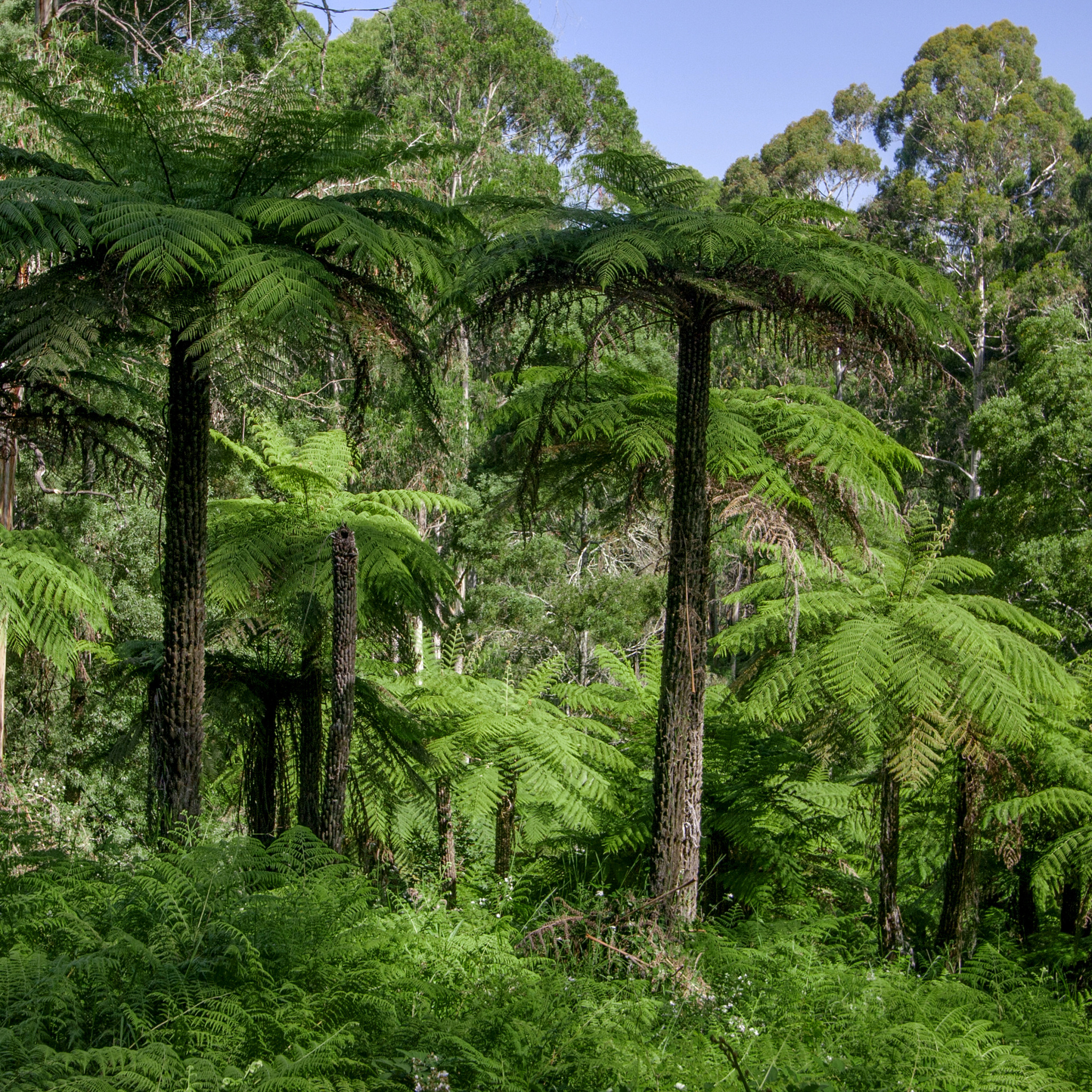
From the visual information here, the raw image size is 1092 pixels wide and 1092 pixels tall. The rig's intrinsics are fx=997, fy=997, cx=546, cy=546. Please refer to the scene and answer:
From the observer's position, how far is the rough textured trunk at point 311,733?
4.70 metres

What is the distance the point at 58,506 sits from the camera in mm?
13227

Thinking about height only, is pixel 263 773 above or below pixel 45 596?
below

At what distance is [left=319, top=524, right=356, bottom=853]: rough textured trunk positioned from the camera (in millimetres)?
3887

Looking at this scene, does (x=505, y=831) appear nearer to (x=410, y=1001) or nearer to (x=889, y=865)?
(x=889, y=865)

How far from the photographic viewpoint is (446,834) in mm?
6809

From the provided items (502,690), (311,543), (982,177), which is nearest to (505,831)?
(502,690)

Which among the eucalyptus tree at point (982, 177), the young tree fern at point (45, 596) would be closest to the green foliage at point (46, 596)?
the young tree fern at point (45, 596)

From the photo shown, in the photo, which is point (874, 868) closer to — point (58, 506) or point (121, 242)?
point (121, 242)

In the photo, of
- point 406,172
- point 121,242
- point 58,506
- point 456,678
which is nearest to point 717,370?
point 406,172

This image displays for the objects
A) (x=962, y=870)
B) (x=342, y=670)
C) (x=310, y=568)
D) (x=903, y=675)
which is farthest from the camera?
(x=962, y=870)

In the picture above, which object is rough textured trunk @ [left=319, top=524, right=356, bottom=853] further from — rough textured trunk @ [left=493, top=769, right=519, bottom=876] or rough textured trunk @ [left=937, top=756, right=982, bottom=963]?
rough textured trunk @ [left=937, top=756, right=982, bottom=963]

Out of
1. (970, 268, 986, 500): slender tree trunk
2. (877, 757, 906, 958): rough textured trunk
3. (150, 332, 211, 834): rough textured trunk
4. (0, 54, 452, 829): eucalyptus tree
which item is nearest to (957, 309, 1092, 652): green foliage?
(877, 757, 906, 958): rough textured trunk

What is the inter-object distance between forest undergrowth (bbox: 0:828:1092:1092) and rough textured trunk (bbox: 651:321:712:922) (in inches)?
11.0

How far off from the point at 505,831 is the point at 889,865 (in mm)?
2497
